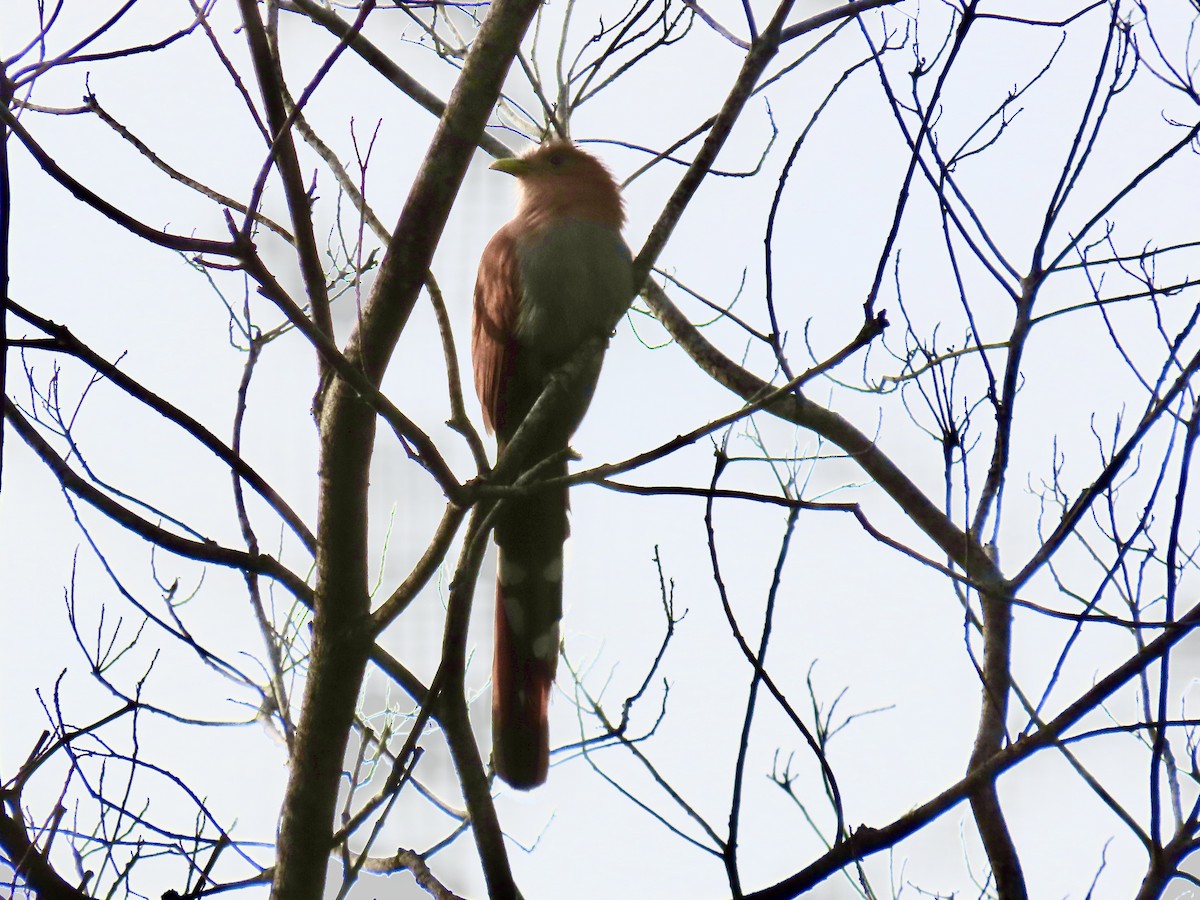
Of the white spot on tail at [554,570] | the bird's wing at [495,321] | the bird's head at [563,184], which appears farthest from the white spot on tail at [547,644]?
the bird's head at [563,184]

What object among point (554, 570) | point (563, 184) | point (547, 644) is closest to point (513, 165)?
point (563, 184)

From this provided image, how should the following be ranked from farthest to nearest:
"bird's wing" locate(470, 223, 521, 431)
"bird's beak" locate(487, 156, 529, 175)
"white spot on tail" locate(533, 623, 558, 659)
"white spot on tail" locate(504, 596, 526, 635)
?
1. "bird's beak" locate(487, 156, 529, 175)
2. "bird's wing" locate(470, 223, 521, 431)
3. "white spot on tail" locate(504, 596, 526, 635)
4. "white spot on tail" locate(533, 623, 558, 659)

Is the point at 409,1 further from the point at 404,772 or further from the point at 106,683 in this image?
the point at 404,772

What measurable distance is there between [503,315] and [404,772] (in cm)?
207

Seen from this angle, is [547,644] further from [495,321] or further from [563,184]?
[563,184]

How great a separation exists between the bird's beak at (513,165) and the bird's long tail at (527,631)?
4.62ft

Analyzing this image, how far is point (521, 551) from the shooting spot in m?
3.84

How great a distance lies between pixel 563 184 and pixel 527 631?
1768mm

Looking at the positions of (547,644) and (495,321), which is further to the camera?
(495,321)

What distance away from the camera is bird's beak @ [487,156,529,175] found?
4.55m

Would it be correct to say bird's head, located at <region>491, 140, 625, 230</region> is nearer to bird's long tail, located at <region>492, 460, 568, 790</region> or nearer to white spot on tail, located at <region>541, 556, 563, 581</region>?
bird's long tail, located at <region>492, 460, 568, 790</region>

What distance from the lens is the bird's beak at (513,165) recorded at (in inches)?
179

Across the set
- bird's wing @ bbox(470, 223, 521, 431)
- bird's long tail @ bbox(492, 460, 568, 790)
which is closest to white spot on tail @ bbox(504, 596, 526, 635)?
bird's long tail @ bbox(492, 460, 568, 790)

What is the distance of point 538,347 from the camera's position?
401 cm
